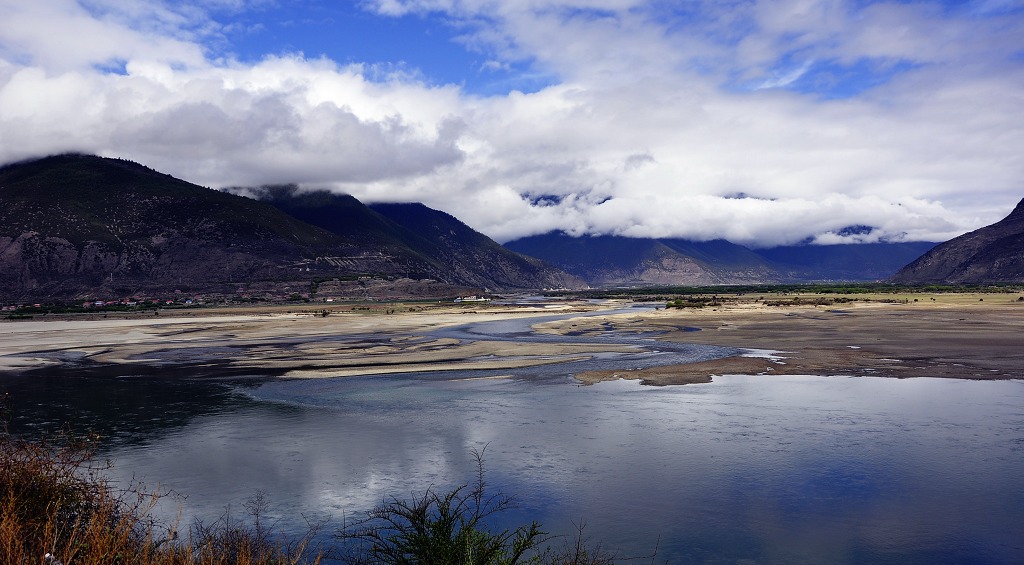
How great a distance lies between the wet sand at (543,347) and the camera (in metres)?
37.5

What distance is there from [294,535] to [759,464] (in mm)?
12781

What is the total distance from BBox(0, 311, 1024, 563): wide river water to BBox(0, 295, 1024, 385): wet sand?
5.62 metres

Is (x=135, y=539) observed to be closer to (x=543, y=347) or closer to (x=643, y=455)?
(x=643, y=455)

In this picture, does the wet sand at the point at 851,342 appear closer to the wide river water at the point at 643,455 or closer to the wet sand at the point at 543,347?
the wet sand at the point at 543,347

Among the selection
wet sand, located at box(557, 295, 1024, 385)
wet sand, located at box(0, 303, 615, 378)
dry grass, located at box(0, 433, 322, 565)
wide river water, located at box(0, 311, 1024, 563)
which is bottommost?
wide river water, located at box(0, 311, 1024, 563)

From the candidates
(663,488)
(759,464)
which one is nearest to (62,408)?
(663,488)

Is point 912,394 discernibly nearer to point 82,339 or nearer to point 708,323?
point 708,323

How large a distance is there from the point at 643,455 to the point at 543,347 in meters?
31.3

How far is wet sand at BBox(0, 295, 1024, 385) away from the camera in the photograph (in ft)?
123

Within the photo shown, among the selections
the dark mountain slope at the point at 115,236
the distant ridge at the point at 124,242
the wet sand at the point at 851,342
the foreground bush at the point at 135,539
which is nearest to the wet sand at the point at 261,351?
the wet sand at the point at 851,342

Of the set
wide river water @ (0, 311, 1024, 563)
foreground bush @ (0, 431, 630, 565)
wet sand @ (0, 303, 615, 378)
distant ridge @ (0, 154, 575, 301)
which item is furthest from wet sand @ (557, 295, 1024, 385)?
distant ridge @ (0, 154, 575, 301)

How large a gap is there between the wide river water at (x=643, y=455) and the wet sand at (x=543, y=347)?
562 cm

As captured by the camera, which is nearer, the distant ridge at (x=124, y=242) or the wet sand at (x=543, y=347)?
the wet sand at (x=543, y=347)

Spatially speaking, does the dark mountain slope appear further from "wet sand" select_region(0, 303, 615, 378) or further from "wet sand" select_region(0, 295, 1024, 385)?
"wet sand" select_region(0, 303, 615, 378)
